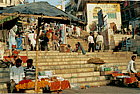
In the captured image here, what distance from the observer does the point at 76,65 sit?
9664 millimetres

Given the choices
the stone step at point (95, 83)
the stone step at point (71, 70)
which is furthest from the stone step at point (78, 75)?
the stone step at point (95, 83)

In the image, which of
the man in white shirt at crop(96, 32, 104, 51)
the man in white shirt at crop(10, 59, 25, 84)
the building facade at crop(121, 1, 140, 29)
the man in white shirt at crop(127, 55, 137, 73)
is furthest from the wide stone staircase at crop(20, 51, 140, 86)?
the building facade at crop(121, 1, 140, 29)

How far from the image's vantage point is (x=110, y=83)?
848 centimetres

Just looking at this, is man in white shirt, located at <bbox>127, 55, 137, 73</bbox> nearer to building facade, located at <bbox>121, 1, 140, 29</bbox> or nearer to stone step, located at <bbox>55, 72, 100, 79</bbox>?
stone step, located at <bbox>55, 72, 100, 79</bbox>

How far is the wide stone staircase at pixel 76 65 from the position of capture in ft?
27.1

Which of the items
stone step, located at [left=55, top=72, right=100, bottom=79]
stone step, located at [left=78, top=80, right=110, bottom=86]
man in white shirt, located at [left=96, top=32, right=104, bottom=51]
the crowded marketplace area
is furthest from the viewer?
man in white shirt, located at [left=96, top=32, right=104, bottom=51]

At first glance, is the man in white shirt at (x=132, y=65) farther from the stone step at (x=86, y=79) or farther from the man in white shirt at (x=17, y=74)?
the man in white shirt at (x=17, y=74)

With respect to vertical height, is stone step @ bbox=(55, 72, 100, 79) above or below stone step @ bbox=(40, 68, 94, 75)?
below

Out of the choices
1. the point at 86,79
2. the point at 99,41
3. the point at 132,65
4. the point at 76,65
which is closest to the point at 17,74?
the point at 86,79

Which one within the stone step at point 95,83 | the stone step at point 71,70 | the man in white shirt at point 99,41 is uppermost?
the man in white shirt at point 99,41

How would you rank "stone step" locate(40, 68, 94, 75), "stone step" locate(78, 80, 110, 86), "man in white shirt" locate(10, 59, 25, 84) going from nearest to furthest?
1. "man in white shirt" locate(10, 59, 25, 84)
2. "stone step" locate(78, 80, 110, 86)
3. "stone step" locate(40, 68, 94, 75)

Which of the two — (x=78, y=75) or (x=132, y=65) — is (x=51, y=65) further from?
(x=132, y=65)

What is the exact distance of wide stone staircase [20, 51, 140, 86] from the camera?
8.26 metres

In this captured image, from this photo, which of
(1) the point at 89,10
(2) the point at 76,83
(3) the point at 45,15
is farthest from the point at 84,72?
(1) the point at 89,10
